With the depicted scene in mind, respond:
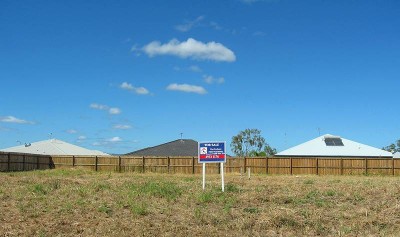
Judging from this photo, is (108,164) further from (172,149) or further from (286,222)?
(286,222)

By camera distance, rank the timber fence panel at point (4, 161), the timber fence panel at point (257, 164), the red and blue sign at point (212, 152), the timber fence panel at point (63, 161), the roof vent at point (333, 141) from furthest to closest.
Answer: the roof vent at point (333, 141)
the timber fence panel at point (63, 161)
the timber fence panel at point (257, 164)
the timber fence panel at point (4, 161)
the red and blue sign at point (212, 152)

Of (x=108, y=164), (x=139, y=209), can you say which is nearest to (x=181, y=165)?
(x=108, y=164)

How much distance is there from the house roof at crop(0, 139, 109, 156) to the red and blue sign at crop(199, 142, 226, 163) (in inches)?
2117

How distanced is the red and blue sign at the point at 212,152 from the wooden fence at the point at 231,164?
23.6 metres

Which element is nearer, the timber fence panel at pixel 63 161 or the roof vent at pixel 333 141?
the timber fence panel at pixel 63 161

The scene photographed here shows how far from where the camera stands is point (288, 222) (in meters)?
11.1

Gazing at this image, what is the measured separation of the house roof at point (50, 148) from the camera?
70.4m

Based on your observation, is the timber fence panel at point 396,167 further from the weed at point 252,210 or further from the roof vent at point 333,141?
the weed at point 252,210

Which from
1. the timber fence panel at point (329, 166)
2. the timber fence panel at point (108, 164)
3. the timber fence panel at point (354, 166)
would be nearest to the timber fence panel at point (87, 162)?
the timber fence panel at point (108, 164)

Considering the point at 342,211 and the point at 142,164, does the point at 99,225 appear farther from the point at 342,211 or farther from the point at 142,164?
the point at 142,164

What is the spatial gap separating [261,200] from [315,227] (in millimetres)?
3510

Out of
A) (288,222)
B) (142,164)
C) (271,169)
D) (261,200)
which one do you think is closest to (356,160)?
(271,169)

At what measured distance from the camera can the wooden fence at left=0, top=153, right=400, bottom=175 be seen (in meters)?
44.2

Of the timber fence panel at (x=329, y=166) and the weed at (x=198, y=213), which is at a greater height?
the timber fence panel at (x=329, y=166)
